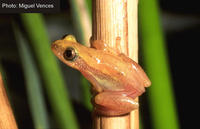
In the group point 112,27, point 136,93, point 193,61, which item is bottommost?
point 193,61

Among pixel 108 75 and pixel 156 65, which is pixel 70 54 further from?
pixel 156 65

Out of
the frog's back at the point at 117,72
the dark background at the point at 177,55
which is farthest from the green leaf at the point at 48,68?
the dark background at the point at 177,55

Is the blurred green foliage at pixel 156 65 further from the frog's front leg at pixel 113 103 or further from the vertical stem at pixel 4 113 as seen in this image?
the vertical stem at pixel 4 113

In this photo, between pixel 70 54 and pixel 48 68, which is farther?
pixel 48 68

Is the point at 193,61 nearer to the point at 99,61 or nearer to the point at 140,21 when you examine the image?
the point at 140,21

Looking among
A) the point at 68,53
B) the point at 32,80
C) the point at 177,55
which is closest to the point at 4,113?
the point at 68,53

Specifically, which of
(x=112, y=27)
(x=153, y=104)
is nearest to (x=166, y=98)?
(x=153, y=104)

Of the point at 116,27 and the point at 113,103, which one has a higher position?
the point at 116,27
